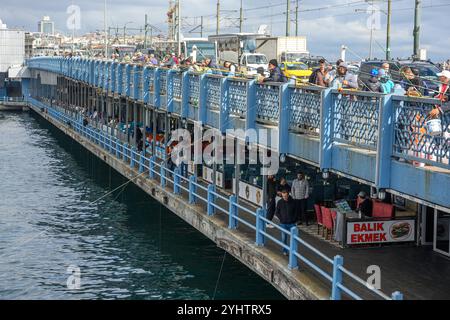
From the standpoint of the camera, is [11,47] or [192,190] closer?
[192,190]

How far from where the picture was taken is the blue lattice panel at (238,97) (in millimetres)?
21516

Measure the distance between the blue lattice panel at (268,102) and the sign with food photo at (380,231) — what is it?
3123mm

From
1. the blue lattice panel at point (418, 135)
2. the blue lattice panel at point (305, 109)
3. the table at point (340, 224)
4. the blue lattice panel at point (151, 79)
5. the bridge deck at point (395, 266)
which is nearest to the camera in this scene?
the blue lattice panel at point (418, 135)

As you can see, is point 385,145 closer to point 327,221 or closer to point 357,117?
point 357,117

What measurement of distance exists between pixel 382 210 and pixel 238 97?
208 inches

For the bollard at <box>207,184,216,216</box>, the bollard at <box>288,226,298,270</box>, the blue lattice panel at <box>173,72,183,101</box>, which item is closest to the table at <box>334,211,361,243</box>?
the bollard at <box>288,226,298,270</box>

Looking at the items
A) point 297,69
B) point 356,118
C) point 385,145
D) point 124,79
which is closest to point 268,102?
point 356,118

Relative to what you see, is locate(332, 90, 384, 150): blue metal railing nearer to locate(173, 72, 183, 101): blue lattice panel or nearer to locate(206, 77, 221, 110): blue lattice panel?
locate(206, 77, 221, 110): blue lattice panel

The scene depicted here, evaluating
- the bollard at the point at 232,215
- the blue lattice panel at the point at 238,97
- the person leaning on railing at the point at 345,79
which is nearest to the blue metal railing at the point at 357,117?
the person leaning on railing at the point at 345,79

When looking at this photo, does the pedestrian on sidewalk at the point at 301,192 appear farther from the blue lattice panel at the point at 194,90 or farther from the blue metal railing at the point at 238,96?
the blue lattice panel at the point at 194,90

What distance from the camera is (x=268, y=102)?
19969 mm

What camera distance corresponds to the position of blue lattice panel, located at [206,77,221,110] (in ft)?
79.0

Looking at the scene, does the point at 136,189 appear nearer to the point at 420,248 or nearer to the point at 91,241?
the point at 91,241

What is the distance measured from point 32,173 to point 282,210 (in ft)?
94.3
